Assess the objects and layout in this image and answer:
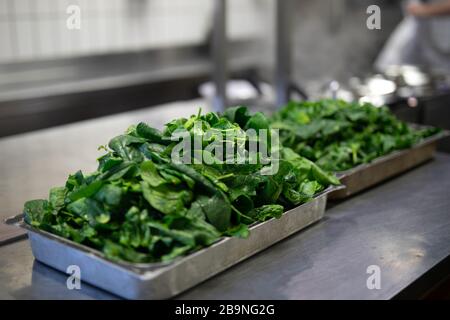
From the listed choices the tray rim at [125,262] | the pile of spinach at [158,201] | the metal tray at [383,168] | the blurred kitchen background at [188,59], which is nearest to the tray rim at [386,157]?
the metal tray at [383,168]

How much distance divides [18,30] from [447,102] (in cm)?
280

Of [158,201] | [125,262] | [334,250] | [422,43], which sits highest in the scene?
[422,43]

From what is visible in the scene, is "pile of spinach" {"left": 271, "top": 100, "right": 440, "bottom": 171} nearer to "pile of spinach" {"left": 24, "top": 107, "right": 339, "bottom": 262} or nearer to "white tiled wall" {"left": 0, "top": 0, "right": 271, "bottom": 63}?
"pile of spinach" {"left": 24, "top": 107, "right": 339, "bottom": 262}

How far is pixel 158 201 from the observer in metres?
1.34

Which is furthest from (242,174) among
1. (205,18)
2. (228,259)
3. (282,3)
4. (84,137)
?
(205,18)

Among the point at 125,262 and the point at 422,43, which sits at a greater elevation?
the point at 422,43

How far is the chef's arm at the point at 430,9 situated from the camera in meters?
4.42

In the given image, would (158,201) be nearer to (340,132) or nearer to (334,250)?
(334,250)

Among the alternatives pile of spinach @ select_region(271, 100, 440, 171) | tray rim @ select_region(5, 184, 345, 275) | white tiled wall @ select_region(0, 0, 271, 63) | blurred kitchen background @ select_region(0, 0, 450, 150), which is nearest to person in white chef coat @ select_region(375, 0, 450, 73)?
blurred kitchen background @ select_region(0, 0, 450, 150)

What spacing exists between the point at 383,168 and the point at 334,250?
60 cm

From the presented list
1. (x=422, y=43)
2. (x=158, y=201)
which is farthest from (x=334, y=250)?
(x=422, y=43)

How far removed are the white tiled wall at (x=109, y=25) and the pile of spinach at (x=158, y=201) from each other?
8.95 feet

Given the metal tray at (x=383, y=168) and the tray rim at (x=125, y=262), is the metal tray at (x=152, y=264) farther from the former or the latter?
the metal tray at (x=383, y=168)
